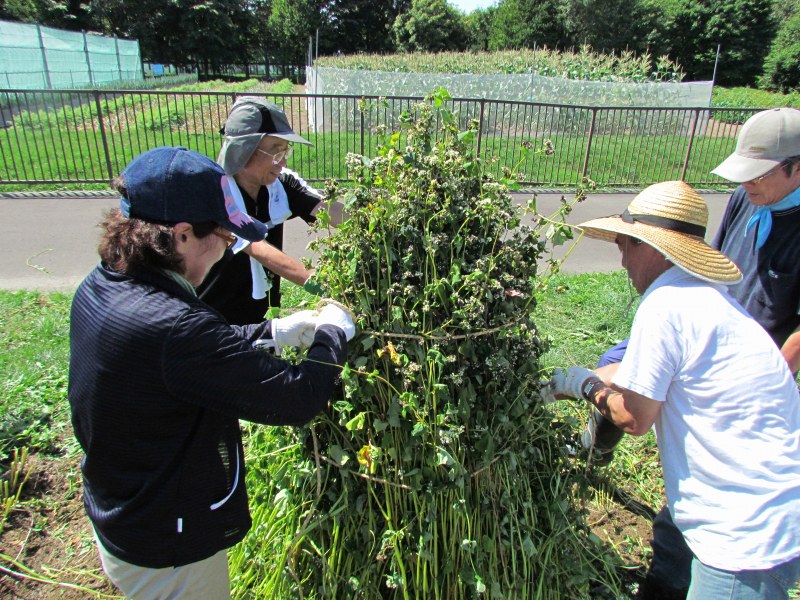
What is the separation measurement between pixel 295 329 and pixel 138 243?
601 millimetres

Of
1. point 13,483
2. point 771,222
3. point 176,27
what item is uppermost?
point 176,27

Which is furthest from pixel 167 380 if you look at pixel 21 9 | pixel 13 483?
pixel 21 9

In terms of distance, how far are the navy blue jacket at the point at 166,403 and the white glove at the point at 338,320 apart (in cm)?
6

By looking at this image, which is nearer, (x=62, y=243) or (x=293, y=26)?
(x=62, y=243)

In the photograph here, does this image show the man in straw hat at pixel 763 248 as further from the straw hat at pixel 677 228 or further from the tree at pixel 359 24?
the tree at pixel 359 24

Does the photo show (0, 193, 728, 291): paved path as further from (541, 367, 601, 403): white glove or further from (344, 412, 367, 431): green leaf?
(344, 412, 367, 431): green leaf

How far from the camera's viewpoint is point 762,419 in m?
1.67

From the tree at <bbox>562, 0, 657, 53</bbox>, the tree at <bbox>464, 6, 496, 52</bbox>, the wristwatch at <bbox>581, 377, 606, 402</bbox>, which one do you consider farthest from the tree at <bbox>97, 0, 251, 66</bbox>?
the wristwatch at <bbox>581, 377, 606, 402</bbox>

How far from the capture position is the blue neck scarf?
8.53ft

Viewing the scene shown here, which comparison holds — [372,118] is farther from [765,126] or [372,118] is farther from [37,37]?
[37,37]

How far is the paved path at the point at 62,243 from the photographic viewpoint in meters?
6.11

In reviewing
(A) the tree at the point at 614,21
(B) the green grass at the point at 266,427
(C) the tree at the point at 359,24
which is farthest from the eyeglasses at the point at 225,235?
(C) the tree at the point at 359,24

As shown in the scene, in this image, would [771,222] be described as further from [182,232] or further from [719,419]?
[182,232]

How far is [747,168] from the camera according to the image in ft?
8.43
